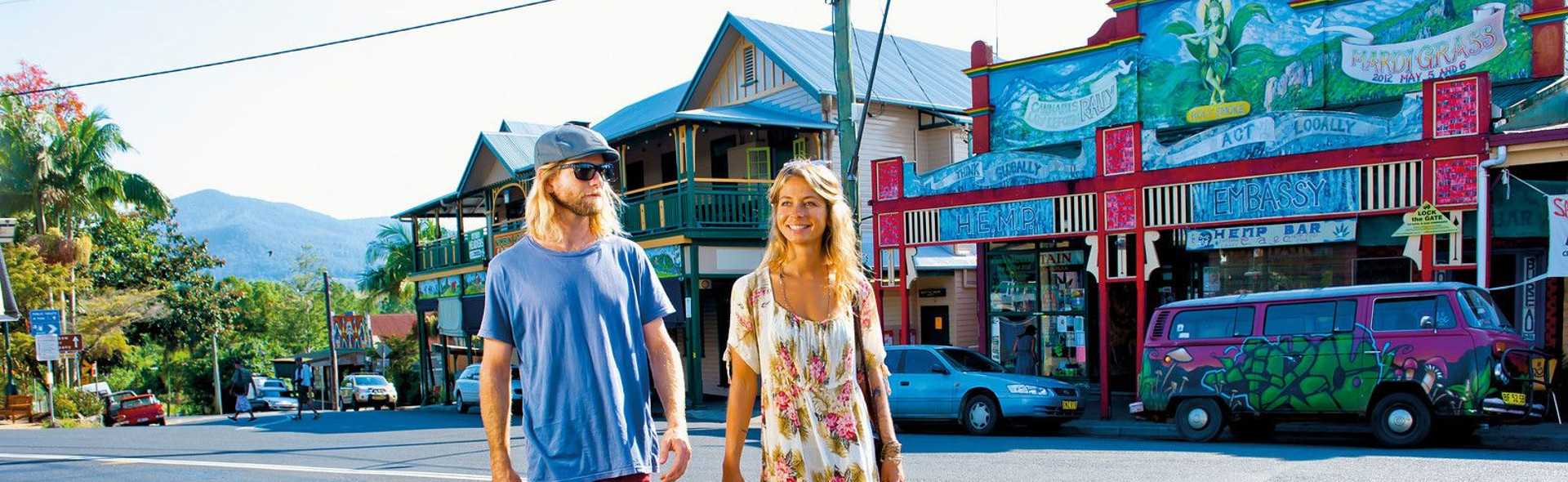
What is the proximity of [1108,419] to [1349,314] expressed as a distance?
15.0 ft

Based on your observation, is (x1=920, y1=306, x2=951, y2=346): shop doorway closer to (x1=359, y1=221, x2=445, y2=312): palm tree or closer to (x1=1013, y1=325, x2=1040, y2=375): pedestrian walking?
(x1=1013, y1=325, x2=1040, y2=375): pedestrian walking

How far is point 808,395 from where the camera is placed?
3.95 meters

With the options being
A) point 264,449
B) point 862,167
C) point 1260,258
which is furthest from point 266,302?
point 1260,258

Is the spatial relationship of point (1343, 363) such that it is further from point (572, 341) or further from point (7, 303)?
point (7, 303)

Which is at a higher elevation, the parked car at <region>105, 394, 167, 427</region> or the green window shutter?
the green window shutter

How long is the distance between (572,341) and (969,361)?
510 inches

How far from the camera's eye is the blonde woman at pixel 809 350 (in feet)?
12.9

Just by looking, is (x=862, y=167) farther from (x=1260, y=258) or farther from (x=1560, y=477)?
(x=1560, y=477)

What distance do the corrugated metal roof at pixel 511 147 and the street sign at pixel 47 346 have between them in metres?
10.5

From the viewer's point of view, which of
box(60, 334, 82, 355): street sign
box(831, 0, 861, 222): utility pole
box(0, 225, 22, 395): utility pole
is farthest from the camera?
box(60, 334, 82, 355): street sign

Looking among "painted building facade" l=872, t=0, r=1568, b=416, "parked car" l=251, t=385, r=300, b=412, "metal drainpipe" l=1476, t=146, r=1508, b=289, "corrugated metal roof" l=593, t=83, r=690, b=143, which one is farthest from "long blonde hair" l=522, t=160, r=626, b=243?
"parked car" l=251, t=385, r=300, b=412

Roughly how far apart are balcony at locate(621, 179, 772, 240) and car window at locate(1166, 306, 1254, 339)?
10.5 m

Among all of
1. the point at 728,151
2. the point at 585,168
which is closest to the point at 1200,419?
the point at 585,168

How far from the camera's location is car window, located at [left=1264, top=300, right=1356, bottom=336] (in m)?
12.4
